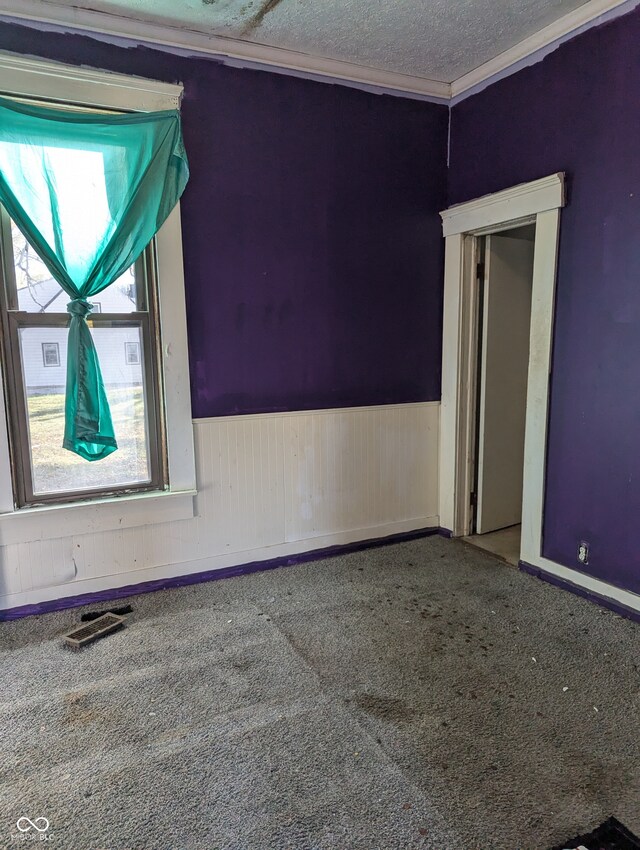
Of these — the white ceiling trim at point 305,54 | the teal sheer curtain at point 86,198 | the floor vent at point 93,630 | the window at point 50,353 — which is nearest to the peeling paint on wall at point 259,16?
the white ceiling trim at point 305,54

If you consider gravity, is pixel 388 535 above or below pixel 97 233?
below

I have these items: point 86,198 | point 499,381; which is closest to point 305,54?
point 86,198

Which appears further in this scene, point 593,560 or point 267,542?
point 267,542

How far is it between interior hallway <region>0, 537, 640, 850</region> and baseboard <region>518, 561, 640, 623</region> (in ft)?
0.23

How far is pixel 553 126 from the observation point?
283cm

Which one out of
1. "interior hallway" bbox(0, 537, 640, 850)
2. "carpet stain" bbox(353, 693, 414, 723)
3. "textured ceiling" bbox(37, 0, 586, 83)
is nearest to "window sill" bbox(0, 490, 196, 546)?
"interior hallway" bbox(0, 537, 640, 850)

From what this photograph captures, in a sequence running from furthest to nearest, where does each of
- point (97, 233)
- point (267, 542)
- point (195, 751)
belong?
point (267, 542)
point (97, 233)
point (195, 751)

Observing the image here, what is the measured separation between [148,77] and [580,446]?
2.82 m

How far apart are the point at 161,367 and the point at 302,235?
1096 mm

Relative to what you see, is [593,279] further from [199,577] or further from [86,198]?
[199,577]

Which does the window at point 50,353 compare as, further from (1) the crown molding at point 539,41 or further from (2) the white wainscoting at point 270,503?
(1) the crown molding at point 539,41

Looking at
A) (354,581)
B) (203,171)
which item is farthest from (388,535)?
(203,171)

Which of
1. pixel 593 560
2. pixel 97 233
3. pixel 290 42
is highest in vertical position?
pixel 290 42

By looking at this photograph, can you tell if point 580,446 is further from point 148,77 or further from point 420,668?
point 148,77
